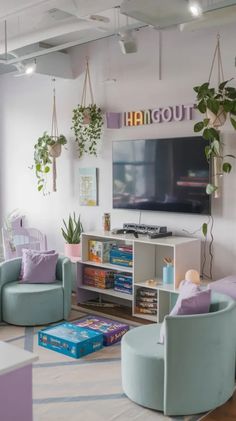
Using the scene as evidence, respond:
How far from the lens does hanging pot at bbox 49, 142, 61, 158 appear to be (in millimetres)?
5738

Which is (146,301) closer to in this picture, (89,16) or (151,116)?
(151,116)

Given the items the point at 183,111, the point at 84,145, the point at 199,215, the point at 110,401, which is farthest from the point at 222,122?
the point at 110,401

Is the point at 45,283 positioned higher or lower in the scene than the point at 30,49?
lower

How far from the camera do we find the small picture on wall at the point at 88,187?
223 inches

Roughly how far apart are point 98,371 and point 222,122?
2319 millimetres

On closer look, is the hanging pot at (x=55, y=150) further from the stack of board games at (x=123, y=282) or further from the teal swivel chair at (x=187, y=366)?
the teal swivel chair at (x=187, y=366)

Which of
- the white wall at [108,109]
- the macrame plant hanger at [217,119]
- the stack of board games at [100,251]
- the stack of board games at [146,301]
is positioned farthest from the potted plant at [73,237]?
the macrame plant hanger at [217,119]

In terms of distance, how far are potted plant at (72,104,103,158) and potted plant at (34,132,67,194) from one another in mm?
237

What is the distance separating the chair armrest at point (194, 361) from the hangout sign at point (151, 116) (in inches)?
91.0

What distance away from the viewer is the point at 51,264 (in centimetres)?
489

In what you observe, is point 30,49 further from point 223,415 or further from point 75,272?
point 223,415

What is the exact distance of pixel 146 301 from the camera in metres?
4.74

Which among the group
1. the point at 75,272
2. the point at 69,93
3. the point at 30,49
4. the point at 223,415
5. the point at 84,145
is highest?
the point at 30,49

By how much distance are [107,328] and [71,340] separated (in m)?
0.47
